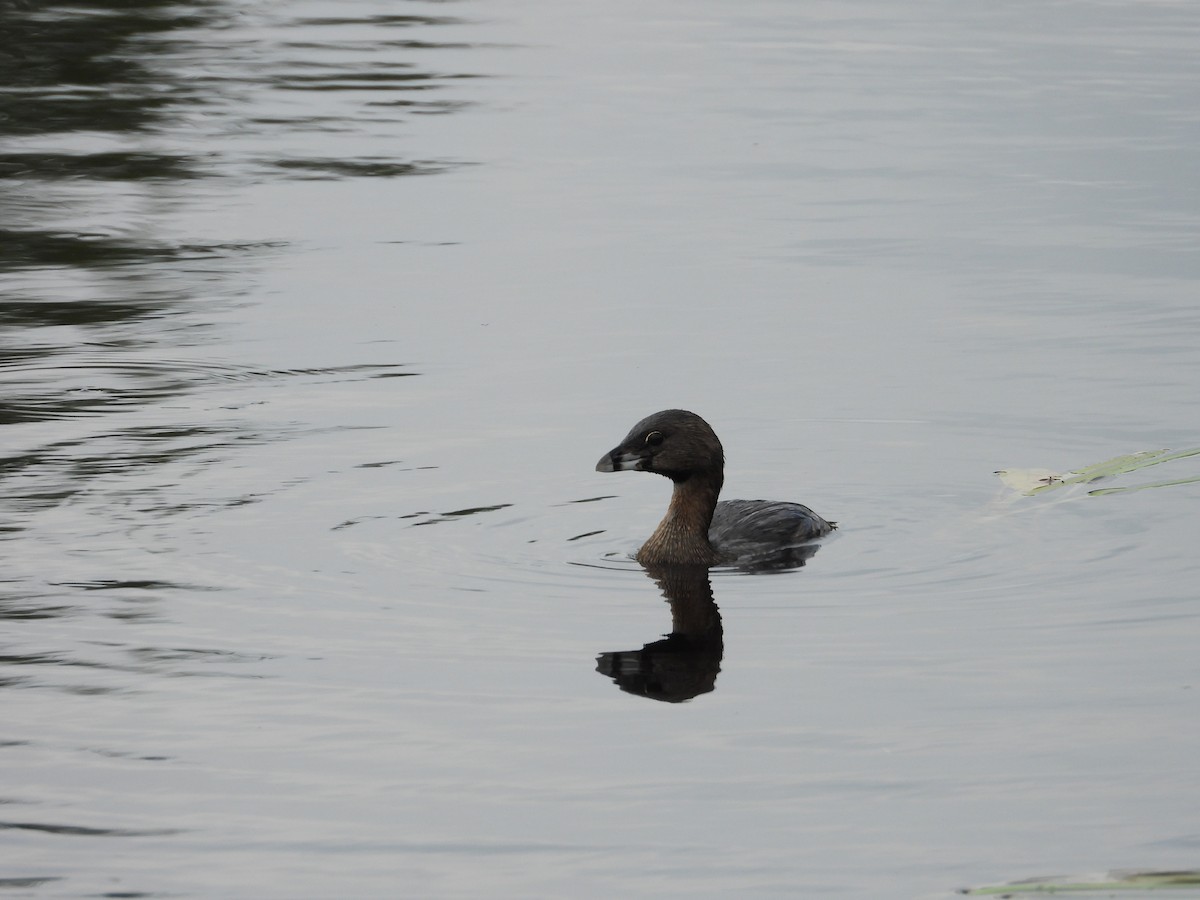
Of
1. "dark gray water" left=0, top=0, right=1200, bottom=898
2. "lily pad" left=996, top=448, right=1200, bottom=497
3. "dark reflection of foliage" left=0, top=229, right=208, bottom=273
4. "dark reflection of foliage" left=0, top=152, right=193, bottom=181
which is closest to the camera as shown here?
"dark gray water" left=0, top=0, right=1200, bottom=898

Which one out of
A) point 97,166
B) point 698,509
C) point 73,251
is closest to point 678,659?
point 698,509

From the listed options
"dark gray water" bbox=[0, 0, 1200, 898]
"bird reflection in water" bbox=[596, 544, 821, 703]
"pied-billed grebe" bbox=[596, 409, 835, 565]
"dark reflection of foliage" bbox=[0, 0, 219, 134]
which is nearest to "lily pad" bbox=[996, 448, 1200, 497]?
"dark gray water" bbox=[0, 0, 1200, 898]

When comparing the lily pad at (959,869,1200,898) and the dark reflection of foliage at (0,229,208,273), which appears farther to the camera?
the dark reflection of foliage at (0,229,208,273)

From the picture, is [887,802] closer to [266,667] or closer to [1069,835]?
[1069,835]

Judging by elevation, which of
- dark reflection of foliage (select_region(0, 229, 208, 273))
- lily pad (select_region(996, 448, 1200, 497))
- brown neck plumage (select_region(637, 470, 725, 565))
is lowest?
brown neck plumage (select_region(637, 470, 725, 565))

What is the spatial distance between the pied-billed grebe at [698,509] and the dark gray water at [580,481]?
0.28 metres

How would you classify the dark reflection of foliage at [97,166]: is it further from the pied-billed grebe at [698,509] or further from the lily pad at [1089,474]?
the lily pad at [1089,474]

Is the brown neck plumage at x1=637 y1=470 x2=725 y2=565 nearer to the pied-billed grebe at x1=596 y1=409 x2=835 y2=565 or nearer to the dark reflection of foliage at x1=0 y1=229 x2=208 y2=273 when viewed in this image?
the pied-billed grebe at x1=596 y1=409 x2=835 y2=565

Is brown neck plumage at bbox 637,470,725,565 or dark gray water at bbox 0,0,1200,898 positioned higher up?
dark gray water at bbox 0,0,1200,898

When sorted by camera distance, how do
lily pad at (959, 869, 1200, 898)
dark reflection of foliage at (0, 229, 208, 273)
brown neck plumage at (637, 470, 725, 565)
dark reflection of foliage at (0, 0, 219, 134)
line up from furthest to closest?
1. dark reflection of foliage at (0, 0, 219, 134)
2. dark reflection of foliage at (0, 229, 208, 273)
3. brown neck plumage at (637, 470, 725, 565)
4. lily pad at (959, 869, 1200, 898)

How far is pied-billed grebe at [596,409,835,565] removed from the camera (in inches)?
378

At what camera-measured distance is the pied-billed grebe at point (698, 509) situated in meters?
9.59

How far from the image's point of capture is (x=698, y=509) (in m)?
9.81

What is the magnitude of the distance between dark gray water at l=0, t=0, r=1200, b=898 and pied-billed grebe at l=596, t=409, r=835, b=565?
0.28 m
